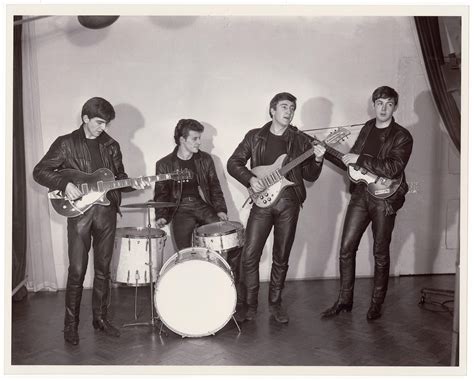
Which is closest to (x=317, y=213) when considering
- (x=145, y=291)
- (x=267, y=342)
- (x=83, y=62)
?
(x=267, y=342)

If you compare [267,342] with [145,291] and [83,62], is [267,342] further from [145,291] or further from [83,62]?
[83,62]

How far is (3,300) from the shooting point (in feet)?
15.9

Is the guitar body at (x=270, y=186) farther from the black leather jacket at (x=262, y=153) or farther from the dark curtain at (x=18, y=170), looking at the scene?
the dark curtain at (x=18, y=170)

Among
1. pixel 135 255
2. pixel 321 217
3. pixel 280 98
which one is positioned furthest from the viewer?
pixel 321 217

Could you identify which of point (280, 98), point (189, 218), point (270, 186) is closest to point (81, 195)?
point (189, 218)

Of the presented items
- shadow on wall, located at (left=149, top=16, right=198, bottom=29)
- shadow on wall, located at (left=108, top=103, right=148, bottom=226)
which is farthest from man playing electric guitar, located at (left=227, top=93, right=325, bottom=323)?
shadow on wall, located at (left=149, top=16, right=198, bottom=29)

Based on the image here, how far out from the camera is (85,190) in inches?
201

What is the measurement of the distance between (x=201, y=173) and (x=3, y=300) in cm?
202

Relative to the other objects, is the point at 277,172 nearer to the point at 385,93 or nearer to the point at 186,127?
the point at 186,127

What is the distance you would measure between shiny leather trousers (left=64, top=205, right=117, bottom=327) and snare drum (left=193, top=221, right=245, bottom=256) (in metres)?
0.78

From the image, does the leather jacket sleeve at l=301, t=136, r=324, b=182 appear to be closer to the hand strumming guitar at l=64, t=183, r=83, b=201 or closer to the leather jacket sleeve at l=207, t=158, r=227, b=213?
the leather jacket sleeve at l=207, t=158, r=227, b=213

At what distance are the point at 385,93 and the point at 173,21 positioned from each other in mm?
2031

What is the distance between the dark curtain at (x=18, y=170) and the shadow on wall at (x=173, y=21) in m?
1.15

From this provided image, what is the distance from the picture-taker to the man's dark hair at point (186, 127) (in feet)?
18.0
